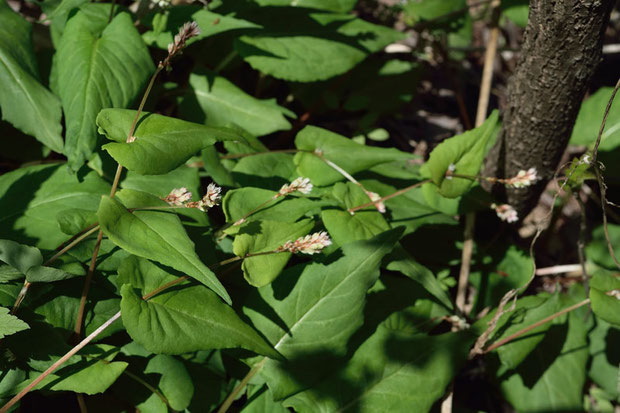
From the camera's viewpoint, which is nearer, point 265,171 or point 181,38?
point 181,38

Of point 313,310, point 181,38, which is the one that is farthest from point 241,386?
point 181,38

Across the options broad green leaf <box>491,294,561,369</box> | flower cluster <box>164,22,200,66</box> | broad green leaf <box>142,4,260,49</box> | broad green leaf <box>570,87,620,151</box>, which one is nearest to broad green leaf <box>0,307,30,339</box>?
flower cluster <box>164,22,200,66</box>

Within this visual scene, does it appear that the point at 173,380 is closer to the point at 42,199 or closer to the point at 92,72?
the point at 42,199

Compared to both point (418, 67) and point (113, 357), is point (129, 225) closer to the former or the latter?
point (113, 357)

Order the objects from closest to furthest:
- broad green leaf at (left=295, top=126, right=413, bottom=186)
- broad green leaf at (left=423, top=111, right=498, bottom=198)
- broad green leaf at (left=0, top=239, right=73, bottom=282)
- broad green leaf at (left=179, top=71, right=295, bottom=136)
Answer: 1. broad green leaf at (left=0, top=239, right=73, bottom=282)
2. broad green leaf at (left=423, top=111, right=498, bottom=198)
3. broad green leaf at (left=295, top=126, right=413, bottom=186)
4. broad green leaf at (left=179, top=71, right=295, bottom=136)

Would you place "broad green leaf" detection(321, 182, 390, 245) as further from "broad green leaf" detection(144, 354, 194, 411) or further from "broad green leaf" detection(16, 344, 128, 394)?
"broad green leaf" detection(16, 344, 128, 394)


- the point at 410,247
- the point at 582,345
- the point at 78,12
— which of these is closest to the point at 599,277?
the point at 582,345

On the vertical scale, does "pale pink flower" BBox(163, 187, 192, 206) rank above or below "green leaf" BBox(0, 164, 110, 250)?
above

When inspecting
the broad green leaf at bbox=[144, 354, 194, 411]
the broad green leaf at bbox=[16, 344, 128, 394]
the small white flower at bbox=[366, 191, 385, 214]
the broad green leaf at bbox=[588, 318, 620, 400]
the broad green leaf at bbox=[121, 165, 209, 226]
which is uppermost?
the small white flower at bbox=[366, 191, 385, 214]
